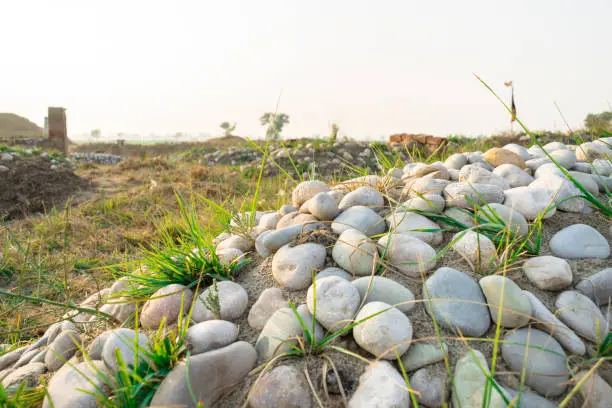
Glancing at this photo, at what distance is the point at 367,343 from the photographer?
1304mm

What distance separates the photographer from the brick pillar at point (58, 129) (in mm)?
16109

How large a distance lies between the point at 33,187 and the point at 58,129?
36.6ft

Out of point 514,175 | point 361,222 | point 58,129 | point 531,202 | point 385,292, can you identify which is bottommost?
point 385,292

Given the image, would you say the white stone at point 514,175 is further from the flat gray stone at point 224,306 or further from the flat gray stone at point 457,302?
the flat gray stone at point 224,306

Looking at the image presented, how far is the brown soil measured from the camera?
4.22 feet

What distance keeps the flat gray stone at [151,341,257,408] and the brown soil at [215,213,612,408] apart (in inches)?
1.7

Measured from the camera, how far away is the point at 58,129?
53.7ft

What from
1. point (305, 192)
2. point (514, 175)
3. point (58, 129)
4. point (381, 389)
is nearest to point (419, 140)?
point (514, 175)

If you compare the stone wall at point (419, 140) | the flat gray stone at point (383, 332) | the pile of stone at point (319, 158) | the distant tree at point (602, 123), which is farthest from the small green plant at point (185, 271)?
the stone wall at point (419, 140)

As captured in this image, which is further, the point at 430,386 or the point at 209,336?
the point at 209,336

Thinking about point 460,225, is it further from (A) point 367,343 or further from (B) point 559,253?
(A) point 367,343

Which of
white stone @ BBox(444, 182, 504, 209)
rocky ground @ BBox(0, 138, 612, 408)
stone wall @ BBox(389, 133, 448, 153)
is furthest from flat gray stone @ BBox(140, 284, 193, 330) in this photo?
stone wall @ BBox(389, 133, 448, 153)

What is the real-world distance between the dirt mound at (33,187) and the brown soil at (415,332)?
17.9 feet

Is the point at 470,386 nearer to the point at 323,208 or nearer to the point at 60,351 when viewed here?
the point at 323,208
